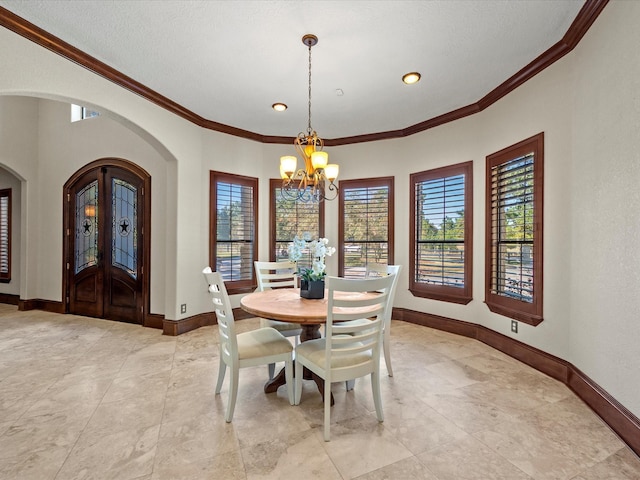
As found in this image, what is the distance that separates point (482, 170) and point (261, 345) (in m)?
3.33

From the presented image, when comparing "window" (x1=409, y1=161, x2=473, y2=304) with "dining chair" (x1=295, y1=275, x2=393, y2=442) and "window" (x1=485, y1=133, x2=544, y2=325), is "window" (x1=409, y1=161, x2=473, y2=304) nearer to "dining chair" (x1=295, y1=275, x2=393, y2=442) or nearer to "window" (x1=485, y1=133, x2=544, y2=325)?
"window" (x1=485, y1=133, x2=544, y2=325)

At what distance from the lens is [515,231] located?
3387 millimetres

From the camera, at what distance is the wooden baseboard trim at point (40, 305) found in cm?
526

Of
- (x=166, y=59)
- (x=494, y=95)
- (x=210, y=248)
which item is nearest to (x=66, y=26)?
(x=166, y=59)

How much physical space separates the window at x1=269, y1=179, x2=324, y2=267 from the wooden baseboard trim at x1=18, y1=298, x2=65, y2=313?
3.64 metres

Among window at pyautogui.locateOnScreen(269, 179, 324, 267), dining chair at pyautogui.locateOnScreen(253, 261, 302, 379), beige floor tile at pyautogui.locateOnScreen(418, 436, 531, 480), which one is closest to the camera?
beige floor tile at pyautogui.locateOnScreen(418, 436, 531, 480)

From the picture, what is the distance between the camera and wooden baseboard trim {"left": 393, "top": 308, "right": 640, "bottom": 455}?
1989 millimetres

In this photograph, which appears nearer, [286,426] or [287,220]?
[286,426]

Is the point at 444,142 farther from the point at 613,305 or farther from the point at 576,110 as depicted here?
the point at 613,305

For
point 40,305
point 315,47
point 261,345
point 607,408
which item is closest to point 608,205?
point 607,408

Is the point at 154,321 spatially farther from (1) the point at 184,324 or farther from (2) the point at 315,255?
(2) the point at 315,255

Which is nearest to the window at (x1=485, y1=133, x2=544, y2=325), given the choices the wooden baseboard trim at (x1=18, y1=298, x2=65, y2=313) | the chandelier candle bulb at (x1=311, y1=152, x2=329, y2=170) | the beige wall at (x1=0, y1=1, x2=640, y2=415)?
the beige wall at (x1=0, y1=1, x2=640, y2=415)

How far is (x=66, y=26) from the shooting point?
254cm

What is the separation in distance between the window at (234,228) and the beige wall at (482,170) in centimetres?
14
